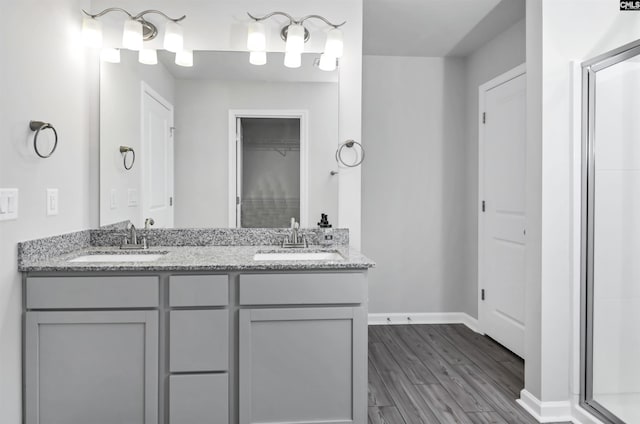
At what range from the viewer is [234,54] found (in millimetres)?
2578

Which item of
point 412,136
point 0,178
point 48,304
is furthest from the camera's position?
point 412,136

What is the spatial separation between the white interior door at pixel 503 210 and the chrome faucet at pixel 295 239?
5.22ft

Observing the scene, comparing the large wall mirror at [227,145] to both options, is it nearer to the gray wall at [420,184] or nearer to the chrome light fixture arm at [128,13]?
the chrome light fixture arm at [128,13]

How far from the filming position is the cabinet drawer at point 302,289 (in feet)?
6.43

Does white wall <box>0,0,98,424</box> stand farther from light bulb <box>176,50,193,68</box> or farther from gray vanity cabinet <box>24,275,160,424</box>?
light bulb <box>176,50,193,68</box>

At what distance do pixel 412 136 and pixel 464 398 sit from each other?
7.16 ft

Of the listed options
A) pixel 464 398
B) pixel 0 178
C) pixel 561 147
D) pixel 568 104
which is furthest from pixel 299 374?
pixel 568 104

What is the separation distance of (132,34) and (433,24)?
6.60 ft

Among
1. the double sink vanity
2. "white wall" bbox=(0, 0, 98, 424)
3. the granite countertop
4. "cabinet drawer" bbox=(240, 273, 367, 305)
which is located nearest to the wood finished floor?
the double sink vanity

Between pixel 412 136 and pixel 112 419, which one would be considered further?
pixel 412 136

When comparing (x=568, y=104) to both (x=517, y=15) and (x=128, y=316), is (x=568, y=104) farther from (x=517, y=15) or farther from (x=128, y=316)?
(x=128, y=316)

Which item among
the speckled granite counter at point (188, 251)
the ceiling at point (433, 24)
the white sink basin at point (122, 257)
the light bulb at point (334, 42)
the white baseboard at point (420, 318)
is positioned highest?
the ceiling at point (433, 24)

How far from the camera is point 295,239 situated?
254 cm

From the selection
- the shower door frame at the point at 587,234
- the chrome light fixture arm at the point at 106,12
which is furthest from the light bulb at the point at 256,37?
the shower door frame at the point at 587,234
